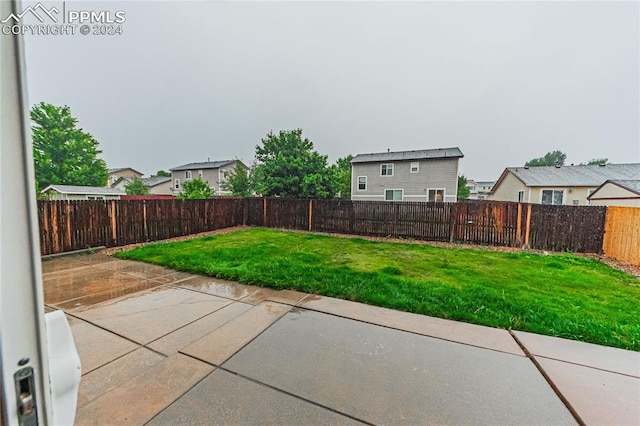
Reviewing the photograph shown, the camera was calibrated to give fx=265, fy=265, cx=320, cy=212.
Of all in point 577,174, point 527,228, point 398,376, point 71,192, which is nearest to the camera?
point 398,376

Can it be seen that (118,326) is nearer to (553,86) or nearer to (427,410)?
(427,410)

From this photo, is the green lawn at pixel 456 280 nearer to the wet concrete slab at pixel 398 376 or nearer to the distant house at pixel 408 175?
the wet concrete slab at pixel 398 376

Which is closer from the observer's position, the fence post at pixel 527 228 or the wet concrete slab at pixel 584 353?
the wet concrete slab at pixel 584 353

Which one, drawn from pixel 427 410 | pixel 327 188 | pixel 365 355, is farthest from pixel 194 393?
pixel 327 188

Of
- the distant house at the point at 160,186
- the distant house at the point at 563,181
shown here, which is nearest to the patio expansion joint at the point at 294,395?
the distant house at the point at 563,181

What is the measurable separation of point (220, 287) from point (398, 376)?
→ 315 cm

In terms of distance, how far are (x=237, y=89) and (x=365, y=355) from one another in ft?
45.0

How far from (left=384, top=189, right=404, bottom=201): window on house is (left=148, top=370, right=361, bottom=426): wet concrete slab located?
1913cm

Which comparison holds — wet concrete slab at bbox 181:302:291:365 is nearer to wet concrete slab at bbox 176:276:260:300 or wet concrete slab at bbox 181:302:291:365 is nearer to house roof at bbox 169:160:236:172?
wet concrete slab at bbox 176:276:260:300

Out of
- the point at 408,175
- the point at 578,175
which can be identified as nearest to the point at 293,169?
the point at 408,175

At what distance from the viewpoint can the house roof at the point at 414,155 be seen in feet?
60.2

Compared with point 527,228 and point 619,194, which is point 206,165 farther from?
point 619,194

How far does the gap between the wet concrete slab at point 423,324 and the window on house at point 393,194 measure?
17.2m

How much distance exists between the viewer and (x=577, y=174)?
19922 mm
